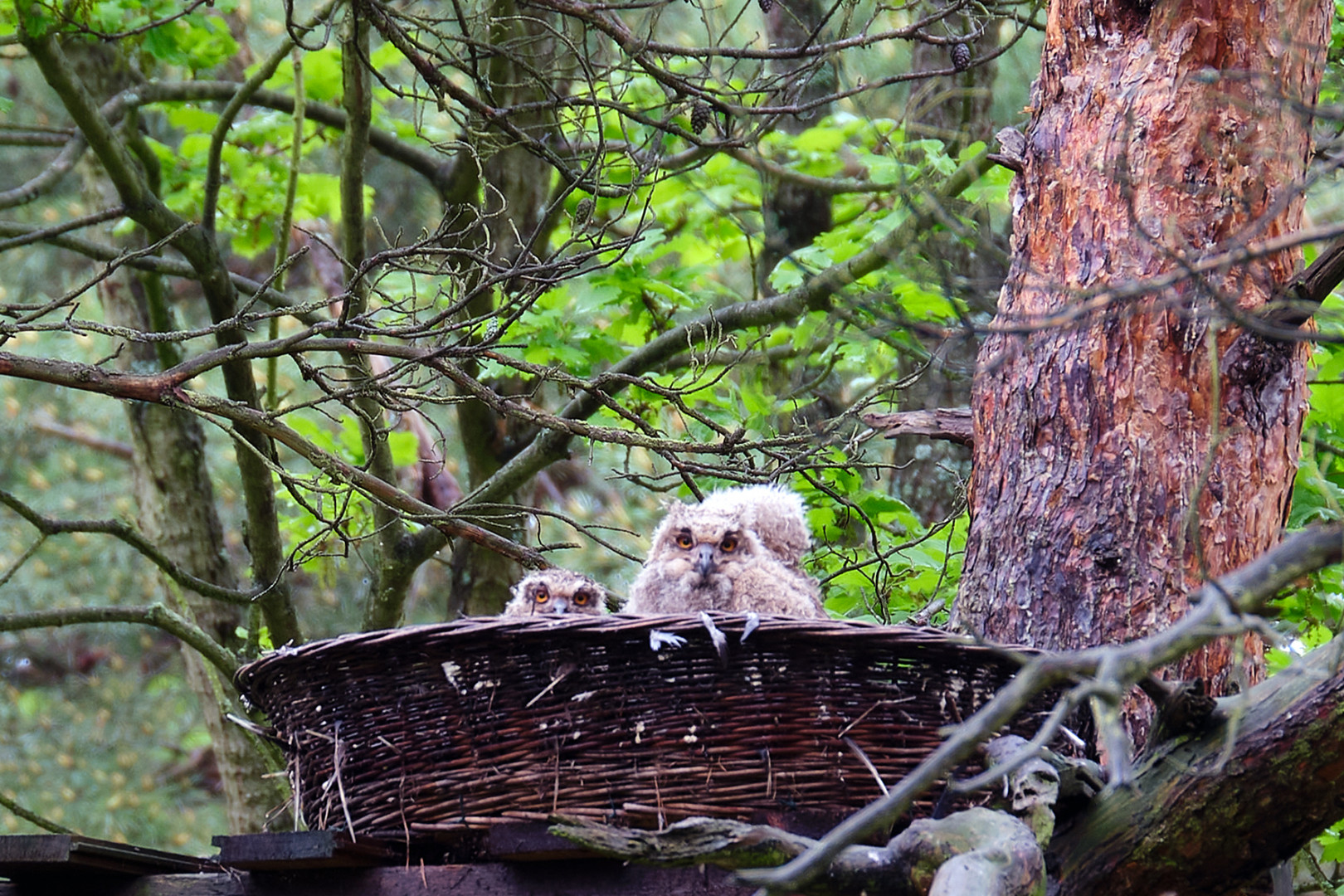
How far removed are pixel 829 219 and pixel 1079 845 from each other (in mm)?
5215

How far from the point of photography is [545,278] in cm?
361

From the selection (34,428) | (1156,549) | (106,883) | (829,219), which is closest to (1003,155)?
(1156,549)

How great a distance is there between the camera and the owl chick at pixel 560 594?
12.8ft

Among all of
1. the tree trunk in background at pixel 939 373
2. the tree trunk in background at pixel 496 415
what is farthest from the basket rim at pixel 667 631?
the tree trunk in background at pixel 939 373

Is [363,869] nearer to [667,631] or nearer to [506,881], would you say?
[506,881]

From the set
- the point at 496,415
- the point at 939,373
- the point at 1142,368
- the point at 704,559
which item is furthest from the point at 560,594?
the point at 939,373

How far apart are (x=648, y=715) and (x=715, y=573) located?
1.29m

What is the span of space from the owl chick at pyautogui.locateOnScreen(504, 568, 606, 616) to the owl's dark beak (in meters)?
0.31

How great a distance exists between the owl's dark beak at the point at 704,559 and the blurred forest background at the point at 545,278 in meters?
0.24

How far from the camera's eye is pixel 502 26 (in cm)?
532

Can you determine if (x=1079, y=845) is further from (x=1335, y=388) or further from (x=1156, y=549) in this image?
(x=1335, y=388)

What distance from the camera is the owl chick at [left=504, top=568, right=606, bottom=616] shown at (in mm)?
3904

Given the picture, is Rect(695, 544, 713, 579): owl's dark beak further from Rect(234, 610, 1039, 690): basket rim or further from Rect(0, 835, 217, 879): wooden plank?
Rect(0, 835, 217, 879): wooden plank

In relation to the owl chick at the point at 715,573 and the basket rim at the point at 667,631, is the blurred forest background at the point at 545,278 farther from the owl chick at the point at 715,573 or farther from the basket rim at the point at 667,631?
the basket rim at the point at 667,631
